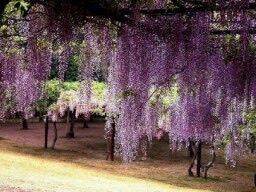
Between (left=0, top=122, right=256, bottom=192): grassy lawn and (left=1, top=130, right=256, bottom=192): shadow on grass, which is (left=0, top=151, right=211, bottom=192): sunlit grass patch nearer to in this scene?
(left=0, top=122, right=256, bottom=192): grassy lawn

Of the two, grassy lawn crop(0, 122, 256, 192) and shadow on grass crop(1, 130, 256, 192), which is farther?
shadow on grass crop(1, 130, 256, 192)

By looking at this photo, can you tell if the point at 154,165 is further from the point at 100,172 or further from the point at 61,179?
the point at 61,179

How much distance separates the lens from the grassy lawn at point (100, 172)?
13508 millimetres

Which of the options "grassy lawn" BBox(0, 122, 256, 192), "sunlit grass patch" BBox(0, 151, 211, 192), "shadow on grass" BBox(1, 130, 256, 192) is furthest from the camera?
"shadow on grass" BBox(1, 130, 256, 192)

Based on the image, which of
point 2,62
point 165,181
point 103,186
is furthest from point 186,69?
point 165,181

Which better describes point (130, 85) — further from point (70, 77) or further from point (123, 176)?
point (70, 77)

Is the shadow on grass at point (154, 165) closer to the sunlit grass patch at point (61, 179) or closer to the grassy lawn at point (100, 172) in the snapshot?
the grassy lawn at point (100, 172)

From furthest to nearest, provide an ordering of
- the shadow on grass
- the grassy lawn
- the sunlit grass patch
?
the shadow on grass < the grassy lawn < the sunlit grass patch

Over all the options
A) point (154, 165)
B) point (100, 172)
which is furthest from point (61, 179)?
point (154, 165)

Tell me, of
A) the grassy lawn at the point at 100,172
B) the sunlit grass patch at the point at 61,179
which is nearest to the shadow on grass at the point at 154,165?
the grassy lawn at the point at 100,172

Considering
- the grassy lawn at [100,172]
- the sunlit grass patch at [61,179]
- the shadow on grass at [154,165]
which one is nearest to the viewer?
the sunlit grass patch at [61,179]

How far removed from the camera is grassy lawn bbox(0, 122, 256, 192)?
13.5 m


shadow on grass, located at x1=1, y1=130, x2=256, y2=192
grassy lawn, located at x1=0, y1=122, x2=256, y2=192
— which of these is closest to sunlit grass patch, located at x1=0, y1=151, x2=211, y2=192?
grassy lawn, located at x1=0, y1=122, x2=256, y2=192

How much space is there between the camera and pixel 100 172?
56.8 ft
